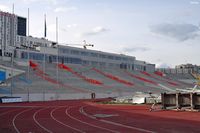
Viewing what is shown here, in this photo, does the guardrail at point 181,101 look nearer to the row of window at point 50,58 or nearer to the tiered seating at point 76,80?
the tiered seating at point 76,80

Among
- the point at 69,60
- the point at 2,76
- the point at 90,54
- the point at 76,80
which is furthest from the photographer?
the point at 90,54

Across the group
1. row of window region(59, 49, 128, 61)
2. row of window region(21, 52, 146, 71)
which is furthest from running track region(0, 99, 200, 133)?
row of window region(59, 49, 128, 61)

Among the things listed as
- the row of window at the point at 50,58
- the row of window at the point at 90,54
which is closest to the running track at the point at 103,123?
the row of window at the point at 50,58

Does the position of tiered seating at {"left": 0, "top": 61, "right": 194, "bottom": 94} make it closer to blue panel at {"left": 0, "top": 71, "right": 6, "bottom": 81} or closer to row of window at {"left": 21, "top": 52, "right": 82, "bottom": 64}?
blue panel at {"left": 0, "top": 71, "right": 6, "bottom": 81}

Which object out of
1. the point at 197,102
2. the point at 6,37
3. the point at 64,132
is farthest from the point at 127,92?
the point at 6,37

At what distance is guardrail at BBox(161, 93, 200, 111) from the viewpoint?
1089 inches

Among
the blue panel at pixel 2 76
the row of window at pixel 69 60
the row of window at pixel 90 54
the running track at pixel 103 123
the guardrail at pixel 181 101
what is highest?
the row of window at pixel 90 54

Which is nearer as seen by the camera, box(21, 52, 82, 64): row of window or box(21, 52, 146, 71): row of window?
box(21, 52, 82, 64): row of window

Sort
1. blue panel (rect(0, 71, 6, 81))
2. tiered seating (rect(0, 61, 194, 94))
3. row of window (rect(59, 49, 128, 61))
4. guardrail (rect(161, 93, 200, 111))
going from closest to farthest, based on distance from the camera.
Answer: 1. guardrail (rect(161, 93, 200, 111))
2. blue panel (rect(0, 71, 6, 81))
3. tiered seating (rect(0, 61, 194, 94))
4. row of window (rect(59, 49, 128, 61))

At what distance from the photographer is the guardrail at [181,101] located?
2766 centimetres

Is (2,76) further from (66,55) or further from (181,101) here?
(66,55)

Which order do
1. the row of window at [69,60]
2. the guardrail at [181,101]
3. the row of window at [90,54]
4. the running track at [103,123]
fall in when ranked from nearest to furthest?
the running track at [103,123] → the guardrail at [181,101] → the row of window at [69,60] → the row of window at [90,54]

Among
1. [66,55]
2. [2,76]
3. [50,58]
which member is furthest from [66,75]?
[2,76]

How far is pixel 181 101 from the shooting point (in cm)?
2908
